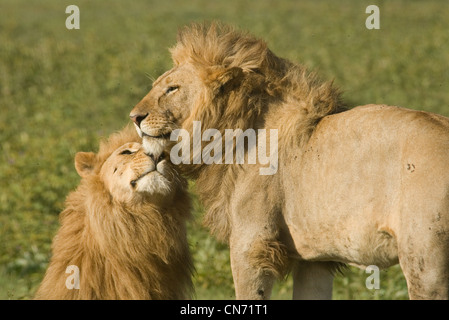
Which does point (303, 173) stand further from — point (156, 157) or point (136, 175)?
point (136, 175)

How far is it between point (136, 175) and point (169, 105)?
60 cm

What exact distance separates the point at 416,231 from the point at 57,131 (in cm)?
945

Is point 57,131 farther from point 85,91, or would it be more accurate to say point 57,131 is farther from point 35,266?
point 35,266

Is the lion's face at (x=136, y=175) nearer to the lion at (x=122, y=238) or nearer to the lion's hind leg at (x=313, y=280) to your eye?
the lion at (x=122, y=238)

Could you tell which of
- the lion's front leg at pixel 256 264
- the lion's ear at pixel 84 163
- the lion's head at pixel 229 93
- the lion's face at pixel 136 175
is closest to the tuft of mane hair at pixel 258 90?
the lion's head at pixel 229 93

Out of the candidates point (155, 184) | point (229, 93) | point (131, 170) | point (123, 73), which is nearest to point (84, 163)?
point (131, 170)

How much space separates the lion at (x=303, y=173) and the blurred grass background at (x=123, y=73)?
0.61 m

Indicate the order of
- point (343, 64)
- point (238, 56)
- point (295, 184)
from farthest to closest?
1. point (343, 64)
2. point (238, 56)
3. point (295, 184)

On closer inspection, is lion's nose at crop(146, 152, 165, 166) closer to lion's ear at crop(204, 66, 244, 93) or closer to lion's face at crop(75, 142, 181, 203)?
lion's face at crop(75, 142, 181, 203)

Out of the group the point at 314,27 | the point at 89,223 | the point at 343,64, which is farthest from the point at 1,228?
the point at 314,27

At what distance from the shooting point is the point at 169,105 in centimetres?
430

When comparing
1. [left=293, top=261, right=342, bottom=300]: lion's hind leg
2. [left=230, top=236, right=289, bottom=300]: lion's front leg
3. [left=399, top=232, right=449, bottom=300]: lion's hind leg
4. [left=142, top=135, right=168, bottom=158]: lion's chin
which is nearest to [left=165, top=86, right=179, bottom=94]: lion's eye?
[left=142, top=135, right=168, bottom=158]: lion's chin

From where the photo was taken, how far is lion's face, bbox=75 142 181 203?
4574 mm

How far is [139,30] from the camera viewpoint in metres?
20.1
